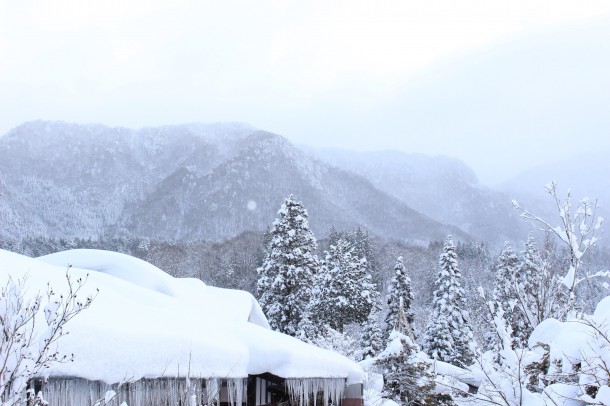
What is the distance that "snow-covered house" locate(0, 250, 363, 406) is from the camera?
4.68 meters

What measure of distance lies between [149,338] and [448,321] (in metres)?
33.0

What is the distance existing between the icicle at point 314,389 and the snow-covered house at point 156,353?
0.7 inches

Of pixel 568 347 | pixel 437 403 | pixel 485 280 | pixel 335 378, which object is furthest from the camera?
pixel 485 280

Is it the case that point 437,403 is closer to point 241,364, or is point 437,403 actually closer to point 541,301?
point 541,301

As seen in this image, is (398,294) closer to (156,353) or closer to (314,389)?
(314,389)

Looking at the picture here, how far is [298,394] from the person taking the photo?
9.32m

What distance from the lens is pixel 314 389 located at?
9406 mm

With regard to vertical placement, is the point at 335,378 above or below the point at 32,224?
below

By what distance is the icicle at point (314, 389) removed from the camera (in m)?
8.71

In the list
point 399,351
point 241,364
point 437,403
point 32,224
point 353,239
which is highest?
point 32,224

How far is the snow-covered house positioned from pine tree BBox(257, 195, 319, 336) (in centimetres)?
2461

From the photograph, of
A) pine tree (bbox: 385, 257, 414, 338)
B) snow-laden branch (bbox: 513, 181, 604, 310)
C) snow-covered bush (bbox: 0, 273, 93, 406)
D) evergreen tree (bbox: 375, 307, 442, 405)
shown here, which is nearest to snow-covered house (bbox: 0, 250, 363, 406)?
snow-covered bush (bbox: 0, 273, 93, 406)

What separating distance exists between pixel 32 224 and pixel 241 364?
211909mm

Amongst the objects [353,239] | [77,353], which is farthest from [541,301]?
[353,239]
